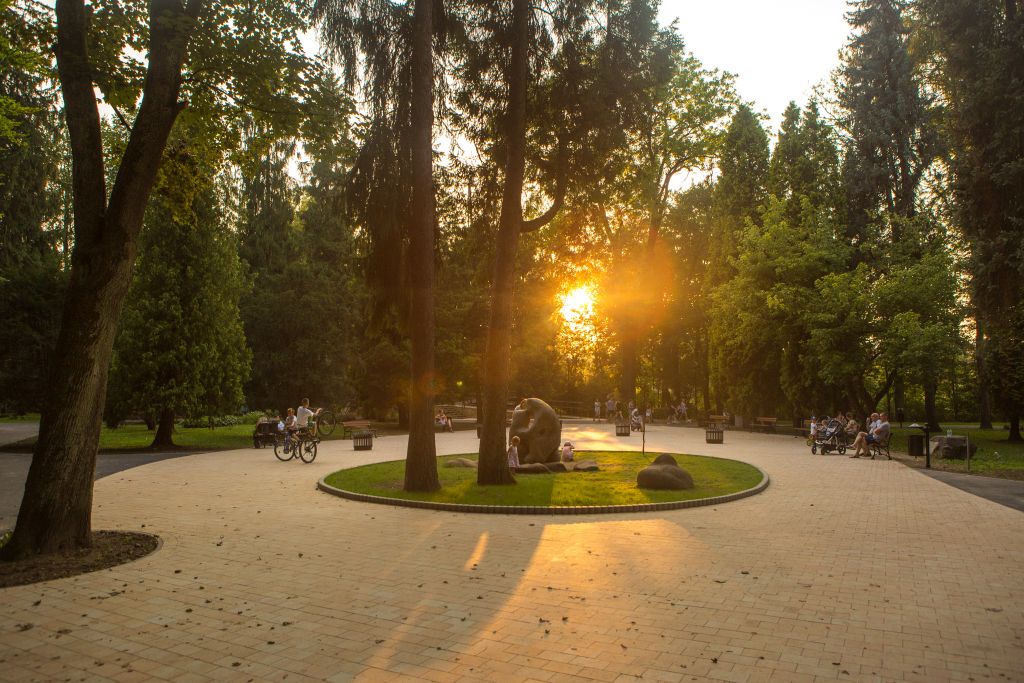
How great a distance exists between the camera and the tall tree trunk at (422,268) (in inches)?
576

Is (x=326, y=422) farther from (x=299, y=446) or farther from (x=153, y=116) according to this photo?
(x=153, y=116)

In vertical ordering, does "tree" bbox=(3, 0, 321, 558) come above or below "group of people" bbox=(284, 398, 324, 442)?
above

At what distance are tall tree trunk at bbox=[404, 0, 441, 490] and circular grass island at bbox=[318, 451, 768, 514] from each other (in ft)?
2.53

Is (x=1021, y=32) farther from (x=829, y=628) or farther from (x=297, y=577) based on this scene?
(x=297, y=577)

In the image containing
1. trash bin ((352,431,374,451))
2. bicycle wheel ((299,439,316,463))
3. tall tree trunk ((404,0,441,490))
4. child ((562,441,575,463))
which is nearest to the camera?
tall tree trunk ((404,0,441,490))

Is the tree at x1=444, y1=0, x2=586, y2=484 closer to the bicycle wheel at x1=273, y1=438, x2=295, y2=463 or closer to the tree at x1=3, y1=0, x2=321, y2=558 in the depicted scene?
the tree at x1=3, y1=0, x2=321, y2=558

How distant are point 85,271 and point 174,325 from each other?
18.2 metres

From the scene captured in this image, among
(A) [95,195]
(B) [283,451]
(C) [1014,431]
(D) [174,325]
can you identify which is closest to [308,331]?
(D) [174,325]

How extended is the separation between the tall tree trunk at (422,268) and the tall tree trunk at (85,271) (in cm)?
568

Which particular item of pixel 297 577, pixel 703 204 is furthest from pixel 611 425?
pixel 297 577

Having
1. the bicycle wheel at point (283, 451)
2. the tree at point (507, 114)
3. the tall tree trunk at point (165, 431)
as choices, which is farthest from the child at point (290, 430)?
the tree at point (507, 114)

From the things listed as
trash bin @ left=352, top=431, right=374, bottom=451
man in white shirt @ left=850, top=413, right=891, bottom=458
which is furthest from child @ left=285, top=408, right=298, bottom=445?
man in white shirt @ left=850, top=413, right=891, bottom=458

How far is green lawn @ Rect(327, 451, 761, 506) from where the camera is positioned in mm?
13570

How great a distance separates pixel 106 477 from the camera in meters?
17.4
